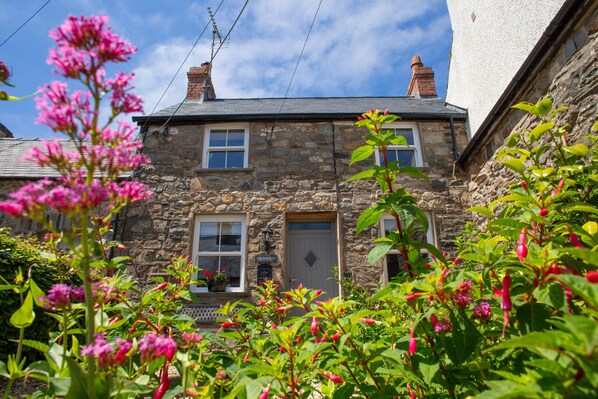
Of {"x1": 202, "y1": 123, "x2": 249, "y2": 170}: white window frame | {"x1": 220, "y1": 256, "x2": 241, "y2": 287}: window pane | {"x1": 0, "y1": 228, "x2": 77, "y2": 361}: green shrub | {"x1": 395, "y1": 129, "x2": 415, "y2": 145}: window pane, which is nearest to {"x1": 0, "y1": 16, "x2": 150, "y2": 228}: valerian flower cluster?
{"x1": 0, "y1": 228, "x2": 77, "y2": 361}: green shrub

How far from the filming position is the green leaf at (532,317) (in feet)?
3.33

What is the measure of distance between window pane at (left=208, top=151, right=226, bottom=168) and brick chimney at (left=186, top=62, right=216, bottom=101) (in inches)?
105

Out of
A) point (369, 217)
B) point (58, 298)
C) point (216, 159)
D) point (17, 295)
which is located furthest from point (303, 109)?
point (58, 298)

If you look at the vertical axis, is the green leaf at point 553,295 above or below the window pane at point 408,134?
below

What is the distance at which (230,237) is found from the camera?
7.52 m

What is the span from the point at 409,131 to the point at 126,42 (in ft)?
26.9

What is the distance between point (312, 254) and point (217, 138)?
11.0 ft

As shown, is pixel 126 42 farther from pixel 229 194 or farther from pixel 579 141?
pixel 229 194

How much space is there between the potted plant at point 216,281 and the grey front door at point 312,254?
1.22 metres

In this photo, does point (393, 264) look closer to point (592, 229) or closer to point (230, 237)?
point (230, 237)

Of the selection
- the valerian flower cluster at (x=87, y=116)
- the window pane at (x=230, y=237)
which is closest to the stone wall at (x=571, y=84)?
the valerian flower cluster at (x=87, y=116)

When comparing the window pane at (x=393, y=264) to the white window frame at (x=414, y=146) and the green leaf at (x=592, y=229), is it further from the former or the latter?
the green leaf at (x=592, y=229)

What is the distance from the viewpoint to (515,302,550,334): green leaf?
3.33 feet

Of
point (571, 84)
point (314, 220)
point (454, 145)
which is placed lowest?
point (314, 220)
